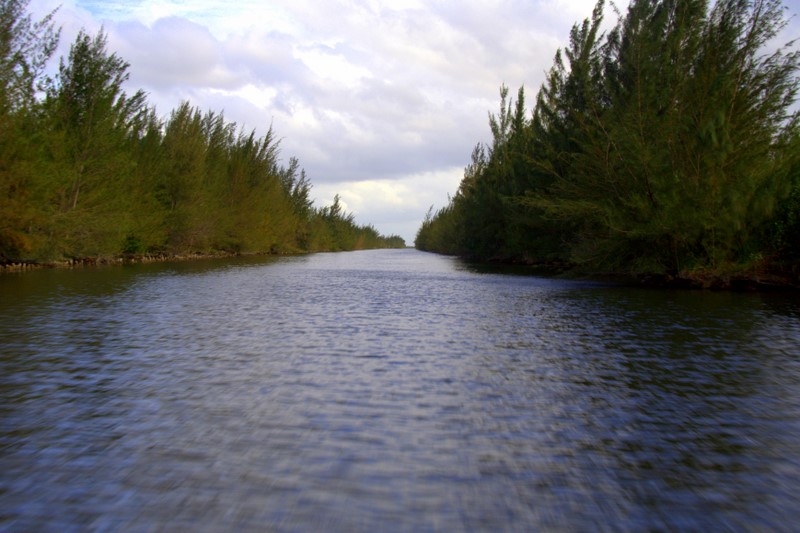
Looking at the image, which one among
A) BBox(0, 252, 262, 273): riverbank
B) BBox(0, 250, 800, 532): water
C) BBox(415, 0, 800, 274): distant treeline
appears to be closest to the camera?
BBox(0, 250, 800, 532): water

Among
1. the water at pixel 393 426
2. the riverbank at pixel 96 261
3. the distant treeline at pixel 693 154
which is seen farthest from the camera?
the riverbank at pixel 96 261

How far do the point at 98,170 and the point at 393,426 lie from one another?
3049cm

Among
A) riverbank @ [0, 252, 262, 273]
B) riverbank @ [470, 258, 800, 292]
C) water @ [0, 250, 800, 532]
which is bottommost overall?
water @ [0, 250, 800, 532]

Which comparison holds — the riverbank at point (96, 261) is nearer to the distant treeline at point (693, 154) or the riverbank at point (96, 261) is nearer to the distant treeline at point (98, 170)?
the distant treeline at point (98, 170)

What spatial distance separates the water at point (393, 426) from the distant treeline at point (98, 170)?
15.4 meters

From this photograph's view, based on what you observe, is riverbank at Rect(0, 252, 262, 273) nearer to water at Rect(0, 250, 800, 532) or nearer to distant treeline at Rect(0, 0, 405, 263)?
distant treeline at Rect(0, 0, 405, 263)

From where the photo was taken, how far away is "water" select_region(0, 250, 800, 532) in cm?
379

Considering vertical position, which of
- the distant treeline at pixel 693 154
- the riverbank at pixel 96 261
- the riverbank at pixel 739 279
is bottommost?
the riverbank at pixel 96 261

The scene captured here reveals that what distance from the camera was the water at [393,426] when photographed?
379cm

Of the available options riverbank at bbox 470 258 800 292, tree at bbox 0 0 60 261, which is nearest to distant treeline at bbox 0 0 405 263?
tree at bbox 0 0 60 261

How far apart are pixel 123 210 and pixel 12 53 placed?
→ 1083 cm

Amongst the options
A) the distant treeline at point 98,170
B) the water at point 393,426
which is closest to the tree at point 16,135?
the distant treeline at point 98,170

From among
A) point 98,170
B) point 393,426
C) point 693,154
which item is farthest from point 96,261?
point 393,426

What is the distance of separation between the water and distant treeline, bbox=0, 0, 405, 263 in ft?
50.6
